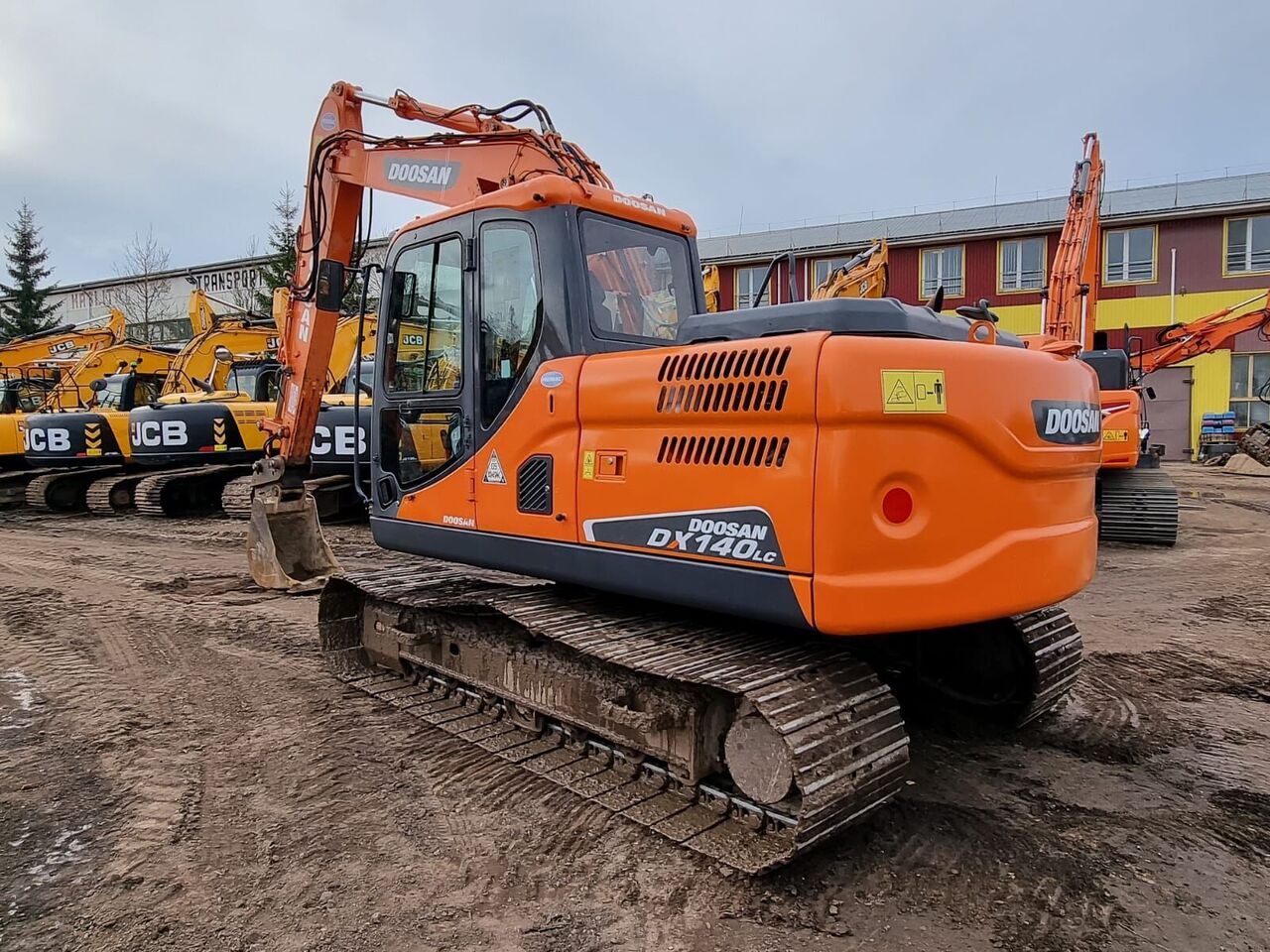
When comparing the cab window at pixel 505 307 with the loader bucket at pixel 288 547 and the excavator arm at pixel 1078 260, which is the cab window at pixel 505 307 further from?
the excavator arm at pixel 1078 260

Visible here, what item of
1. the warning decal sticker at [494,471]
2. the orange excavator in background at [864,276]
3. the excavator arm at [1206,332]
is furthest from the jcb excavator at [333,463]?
the excavator arm at [1206,332]

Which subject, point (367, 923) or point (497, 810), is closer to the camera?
point (367, 923)

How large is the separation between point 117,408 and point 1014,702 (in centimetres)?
1671

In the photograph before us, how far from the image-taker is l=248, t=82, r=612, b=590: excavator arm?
17.7ft

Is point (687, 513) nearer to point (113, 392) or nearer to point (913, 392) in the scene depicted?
point (913, 392)

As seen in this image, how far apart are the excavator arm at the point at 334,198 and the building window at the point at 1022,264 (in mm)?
23255

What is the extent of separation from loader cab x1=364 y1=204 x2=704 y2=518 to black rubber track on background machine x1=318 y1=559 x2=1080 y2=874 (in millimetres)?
873

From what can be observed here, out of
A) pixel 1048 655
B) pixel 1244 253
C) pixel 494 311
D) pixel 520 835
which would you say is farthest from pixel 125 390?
pixel 1244 253

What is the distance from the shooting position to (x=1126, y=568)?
908 cm

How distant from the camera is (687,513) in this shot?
3328mm

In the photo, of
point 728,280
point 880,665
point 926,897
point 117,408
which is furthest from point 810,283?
point 926,897

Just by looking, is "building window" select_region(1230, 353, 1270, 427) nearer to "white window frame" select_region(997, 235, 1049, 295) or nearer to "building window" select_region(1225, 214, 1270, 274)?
"building window" select_region(1225, 214, 1270, 274)

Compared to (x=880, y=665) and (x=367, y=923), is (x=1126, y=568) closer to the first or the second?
(x=880, y=665)

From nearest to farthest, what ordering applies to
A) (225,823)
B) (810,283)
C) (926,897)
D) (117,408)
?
(926,897), (225,823), (117,408), (810,283)
